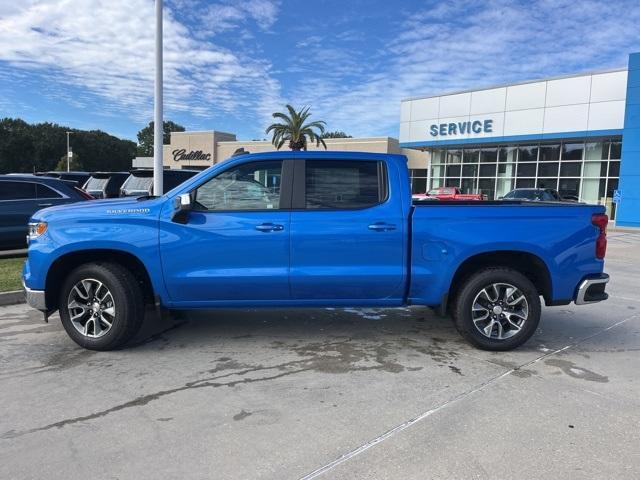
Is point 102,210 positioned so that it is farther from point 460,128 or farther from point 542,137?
point 460,128

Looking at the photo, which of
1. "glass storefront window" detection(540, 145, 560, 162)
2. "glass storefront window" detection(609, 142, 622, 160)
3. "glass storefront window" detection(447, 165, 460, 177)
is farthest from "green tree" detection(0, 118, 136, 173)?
"glass storefront window" detection(609, 142, 622, 160)

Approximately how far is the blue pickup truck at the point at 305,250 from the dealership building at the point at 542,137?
77.4 feet

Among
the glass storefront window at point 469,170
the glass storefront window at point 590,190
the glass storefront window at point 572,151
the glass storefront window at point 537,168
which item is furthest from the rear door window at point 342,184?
the glass storefront window at point 469,170

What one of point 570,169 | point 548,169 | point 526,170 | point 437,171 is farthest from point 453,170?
point 570,169

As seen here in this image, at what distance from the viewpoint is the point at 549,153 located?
2888 centimetres

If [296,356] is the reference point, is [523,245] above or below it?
above

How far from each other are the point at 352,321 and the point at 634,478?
3642mm

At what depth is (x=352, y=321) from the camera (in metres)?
6.31

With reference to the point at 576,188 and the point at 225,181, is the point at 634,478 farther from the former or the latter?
the point at 576,188

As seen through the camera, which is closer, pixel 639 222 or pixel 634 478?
pixel 634 478

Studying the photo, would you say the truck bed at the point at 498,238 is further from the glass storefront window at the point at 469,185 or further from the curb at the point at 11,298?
the glass storefront window at the point at 469,185

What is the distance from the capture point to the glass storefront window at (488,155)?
102 feet

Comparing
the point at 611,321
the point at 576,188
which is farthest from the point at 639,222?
the point at 611,321

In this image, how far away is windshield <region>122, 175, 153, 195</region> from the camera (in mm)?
13430
